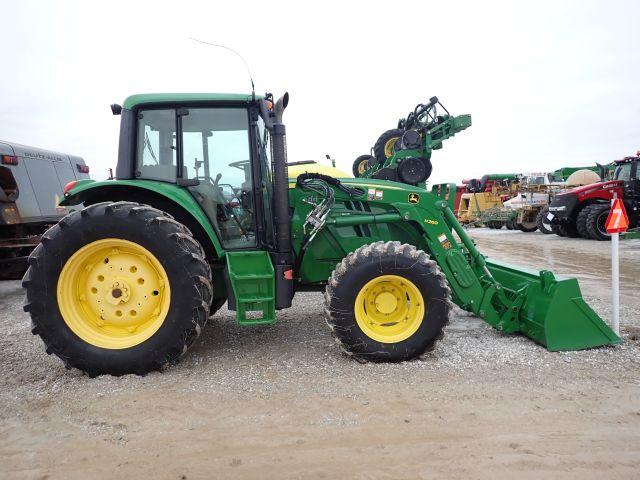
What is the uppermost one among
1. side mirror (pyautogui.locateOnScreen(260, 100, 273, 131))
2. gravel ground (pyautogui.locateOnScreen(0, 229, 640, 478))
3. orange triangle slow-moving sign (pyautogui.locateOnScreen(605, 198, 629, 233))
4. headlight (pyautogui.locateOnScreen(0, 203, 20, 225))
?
side mirror (pyautogui.locateOnScreen(260, 100, 273, 131))

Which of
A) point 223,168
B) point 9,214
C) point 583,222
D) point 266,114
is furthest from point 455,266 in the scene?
point 583,222

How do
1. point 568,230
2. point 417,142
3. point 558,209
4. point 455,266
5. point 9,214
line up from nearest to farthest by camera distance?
1. point 455,266
2. point 417,142
3. point 9,214
4. point 558,209
5. point 568,230

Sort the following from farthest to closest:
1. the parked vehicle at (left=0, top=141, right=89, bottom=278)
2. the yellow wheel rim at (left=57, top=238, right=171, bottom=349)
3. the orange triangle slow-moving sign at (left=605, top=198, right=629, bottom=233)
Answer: the parked vehicle at (left=0, top=141, right=89, bottom=278), the orange triangle slow-moving sign at (left=605, top=198, right=629, bottom=233), the yellow wheel rim at (left=57, top=238, right=171, bottom=349)

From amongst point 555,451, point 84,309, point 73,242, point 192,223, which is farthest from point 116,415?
point 555,451

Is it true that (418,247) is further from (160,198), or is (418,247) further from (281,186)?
(160,198)

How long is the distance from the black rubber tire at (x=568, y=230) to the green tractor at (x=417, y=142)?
12.0 m

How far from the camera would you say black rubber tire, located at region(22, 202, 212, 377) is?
3541 millimetres

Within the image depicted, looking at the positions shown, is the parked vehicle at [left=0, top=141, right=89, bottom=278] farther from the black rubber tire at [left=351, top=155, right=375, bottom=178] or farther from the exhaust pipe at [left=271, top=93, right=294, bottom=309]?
the exhaust pipe at [left=271, top=93, right=294, bottom=309]

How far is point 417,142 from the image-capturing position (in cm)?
605

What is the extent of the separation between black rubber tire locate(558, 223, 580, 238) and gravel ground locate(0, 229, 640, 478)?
13496 mm

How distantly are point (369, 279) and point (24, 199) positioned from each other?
789cm

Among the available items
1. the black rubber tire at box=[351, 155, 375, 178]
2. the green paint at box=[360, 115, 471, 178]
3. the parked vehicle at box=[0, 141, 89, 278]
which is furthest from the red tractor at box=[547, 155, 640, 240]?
the parked vehicle at box=[0, 141, 89, 278]

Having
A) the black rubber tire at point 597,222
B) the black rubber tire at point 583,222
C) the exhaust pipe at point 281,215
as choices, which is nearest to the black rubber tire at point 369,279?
the exhaust pipe at point 281,215

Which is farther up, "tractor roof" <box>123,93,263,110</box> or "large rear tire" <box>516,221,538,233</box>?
"tractor roof" <box>123,93,263,110</box>
